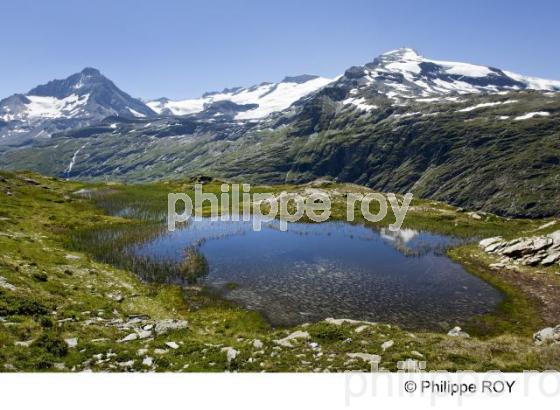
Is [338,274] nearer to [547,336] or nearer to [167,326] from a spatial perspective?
[547,336]

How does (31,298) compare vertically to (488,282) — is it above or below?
above

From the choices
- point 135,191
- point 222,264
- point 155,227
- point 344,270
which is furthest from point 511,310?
point 135,191

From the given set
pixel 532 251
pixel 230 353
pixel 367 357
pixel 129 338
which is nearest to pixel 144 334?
pixel 129 338

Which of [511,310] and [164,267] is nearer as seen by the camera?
[511,310]

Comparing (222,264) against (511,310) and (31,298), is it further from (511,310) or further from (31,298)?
(511,310)

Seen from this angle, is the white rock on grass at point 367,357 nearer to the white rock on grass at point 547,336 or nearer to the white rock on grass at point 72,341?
the white rock on grass at point 547,336

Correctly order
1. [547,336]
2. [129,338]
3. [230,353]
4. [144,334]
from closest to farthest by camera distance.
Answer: [230,353]
[129,338]
[144,334]
[547,336]
